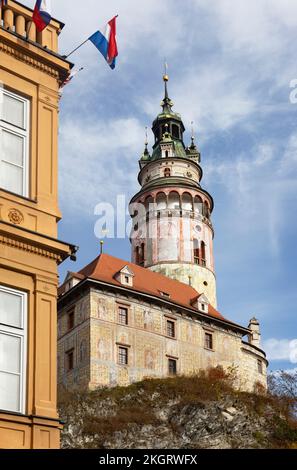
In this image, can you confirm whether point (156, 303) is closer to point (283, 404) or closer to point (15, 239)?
point (283, 404)

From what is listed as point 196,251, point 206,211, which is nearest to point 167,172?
point 206,211

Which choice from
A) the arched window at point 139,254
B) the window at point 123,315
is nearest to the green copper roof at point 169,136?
the arched window at point 139,254

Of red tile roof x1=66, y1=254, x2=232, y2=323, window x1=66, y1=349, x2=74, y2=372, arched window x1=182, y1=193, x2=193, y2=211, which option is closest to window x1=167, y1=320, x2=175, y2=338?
red tile roof x1=66, y1=254, x2=232, y2=323

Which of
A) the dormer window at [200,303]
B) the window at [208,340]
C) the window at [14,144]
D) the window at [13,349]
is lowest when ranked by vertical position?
the window at [13,349]

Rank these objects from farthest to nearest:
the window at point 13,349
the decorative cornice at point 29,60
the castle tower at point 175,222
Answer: the castle tower at point 175,222 < the decorative cornice at point 29,60 < the window at point 13,349

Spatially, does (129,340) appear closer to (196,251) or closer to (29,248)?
(196,251)

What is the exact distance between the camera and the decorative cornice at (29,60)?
1162 cm

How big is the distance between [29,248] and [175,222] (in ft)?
152

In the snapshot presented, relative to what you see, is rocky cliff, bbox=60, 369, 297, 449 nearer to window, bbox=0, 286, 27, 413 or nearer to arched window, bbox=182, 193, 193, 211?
arched window, bbox=182, 193, 193, 211

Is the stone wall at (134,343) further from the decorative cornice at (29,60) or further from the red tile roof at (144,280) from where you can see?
the decorative cornice at (29,60)

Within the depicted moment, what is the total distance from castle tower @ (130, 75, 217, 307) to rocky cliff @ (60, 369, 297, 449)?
1307 centimetres

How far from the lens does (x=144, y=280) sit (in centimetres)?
4912

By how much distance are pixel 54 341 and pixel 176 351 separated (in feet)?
118

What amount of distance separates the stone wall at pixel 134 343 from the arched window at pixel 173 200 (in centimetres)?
1150
